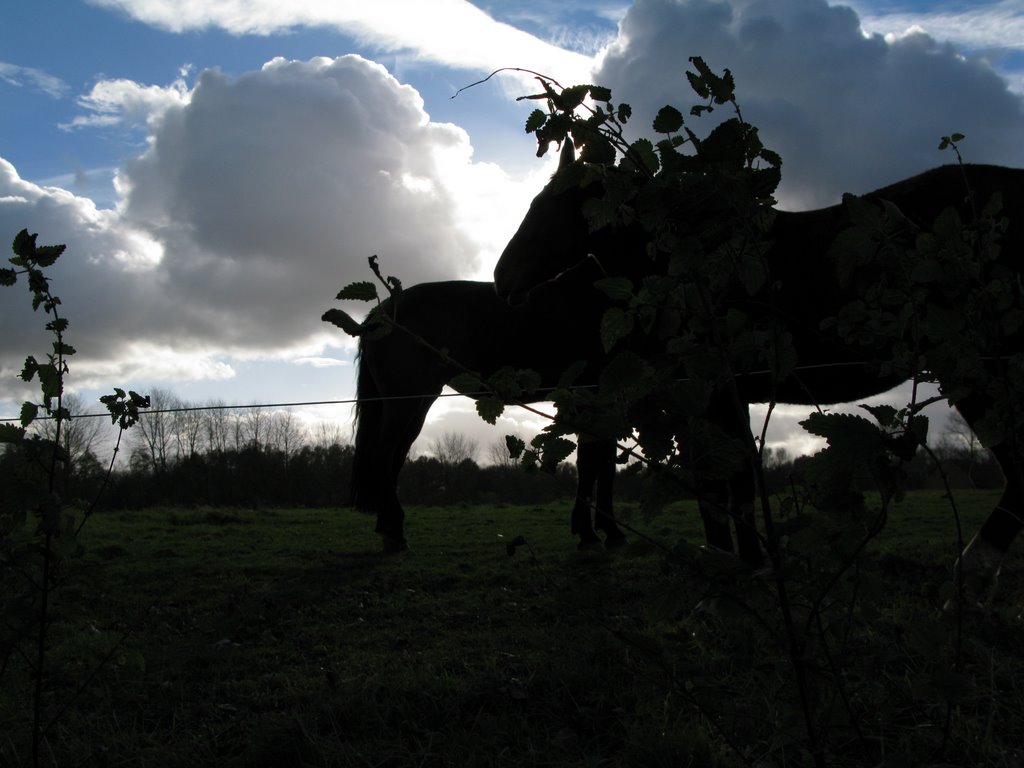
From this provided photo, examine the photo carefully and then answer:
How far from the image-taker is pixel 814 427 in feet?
3.55

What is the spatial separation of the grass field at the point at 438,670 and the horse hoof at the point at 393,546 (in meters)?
1.12

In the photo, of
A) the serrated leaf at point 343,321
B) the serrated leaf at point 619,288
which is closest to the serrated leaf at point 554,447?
the serrated leaf at point 619,288

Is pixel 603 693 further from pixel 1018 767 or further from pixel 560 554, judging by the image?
pixel 560 554

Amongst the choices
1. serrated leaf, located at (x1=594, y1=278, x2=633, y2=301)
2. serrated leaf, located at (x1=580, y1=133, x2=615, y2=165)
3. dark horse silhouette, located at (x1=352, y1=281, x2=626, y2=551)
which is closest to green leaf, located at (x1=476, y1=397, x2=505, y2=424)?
serrated leaf, located at (x1=594, y1=278, x2=633, y2=301)

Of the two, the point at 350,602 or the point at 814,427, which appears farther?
the point at 350,602

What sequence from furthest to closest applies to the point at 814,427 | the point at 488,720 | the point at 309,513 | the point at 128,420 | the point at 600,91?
the point at 309,513 < the point at 488,720 < the point at 128,420 < the point at 600,91 < the point at 814,427

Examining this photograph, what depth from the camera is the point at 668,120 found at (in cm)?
115

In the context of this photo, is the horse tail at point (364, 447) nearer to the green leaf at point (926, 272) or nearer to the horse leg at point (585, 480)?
the horse leg at point (585, 480)

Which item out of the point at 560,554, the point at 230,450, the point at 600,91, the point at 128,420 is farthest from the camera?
the point at 230,450

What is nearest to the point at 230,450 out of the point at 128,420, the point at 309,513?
the point at 309,513

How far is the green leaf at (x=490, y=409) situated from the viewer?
129 centimetres

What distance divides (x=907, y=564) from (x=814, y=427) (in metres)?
4.33

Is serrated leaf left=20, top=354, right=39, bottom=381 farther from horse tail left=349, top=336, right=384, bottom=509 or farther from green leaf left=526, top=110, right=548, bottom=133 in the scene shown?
horse tail left=349, top=336, right=384, bottom=509

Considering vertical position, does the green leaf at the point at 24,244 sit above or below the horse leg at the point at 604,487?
above
